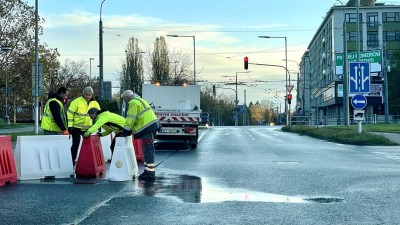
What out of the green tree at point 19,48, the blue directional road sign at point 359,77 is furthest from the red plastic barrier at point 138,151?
the green tree at point 19,48

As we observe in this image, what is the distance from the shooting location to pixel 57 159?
36.7ft

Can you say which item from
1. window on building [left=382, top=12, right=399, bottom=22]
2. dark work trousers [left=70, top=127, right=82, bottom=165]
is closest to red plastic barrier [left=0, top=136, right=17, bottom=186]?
dark work trousers [left=70, top=127, right=82, bottom=165]

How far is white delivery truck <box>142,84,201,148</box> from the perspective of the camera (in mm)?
20859

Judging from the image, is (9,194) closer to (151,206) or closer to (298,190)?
(151,206)

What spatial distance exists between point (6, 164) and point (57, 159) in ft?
4.14

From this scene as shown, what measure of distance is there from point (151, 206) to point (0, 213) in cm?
203

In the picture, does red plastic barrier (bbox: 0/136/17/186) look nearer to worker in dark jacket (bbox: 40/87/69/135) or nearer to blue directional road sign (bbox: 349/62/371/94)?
worker in dark jacket (bbox: 40/87/69/135)

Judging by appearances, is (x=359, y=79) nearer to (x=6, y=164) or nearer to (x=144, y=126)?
(x=144, y=126)

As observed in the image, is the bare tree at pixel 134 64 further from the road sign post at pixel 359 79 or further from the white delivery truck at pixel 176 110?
the road sign post at pixel 359 79

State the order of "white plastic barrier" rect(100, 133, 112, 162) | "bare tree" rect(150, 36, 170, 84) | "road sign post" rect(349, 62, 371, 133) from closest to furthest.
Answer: "white plastic barrier" rect(100, 133, 112, 162), "road sign post" rect(349, 62, 371, 133), "bare tree" rect(150, 36, 170, 84)

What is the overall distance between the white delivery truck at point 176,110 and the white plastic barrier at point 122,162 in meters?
9.91

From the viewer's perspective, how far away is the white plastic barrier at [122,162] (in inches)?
413

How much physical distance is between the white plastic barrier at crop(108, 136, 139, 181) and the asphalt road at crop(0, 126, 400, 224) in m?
0.25

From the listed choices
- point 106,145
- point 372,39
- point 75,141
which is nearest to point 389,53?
point 372,39
